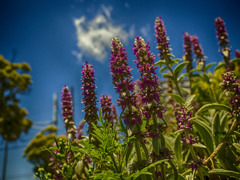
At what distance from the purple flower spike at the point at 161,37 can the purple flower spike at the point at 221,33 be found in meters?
1.54

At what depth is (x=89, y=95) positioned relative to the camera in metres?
1.97

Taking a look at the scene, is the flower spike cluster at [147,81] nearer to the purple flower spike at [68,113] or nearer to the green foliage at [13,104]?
the purple flower spike at [68,113]

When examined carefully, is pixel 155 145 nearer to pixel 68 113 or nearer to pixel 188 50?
pixel 68 113

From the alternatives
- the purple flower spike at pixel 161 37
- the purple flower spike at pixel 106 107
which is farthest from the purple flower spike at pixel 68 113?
the purple flower spike at pixel 161 37

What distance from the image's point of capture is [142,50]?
1.66 meters

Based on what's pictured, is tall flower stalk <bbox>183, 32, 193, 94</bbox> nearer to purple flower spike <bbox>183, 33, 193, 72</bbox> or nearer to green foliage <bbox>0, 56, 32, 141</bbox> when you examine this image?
purple flower spike <bbox>183, 33, 193, 72</bbox>

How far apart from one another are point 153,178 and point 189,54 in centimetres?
362

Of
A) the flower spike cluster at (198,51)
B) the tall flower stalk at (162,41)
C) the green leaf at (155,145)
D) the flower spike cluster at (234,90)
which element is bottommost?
the green leaf at (155,145)

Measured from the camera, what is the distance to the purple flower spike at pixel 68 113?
96.4 inches

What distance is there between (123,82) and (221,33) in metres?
3.27

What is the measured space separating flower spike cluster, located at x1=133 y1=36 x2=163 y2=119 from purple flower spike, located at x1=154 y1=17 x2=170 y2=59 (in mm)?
1379

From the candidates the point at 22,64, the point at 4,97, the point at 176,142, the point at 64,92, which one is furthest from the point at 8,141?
the point at 176,142

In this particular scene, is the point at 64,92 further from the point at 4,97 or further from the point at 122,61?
the point at 4,97

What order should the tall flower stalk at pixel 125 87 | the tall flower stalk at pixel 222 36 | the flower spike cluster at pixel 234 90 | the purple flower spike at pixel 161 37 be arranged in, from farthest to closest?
the tall flower stalk at pixel 222 36, the purple flower spike at pixel 161 37, the flower spike cluster at pixel 234 90, the tall flower stalk at pixel 125 87
